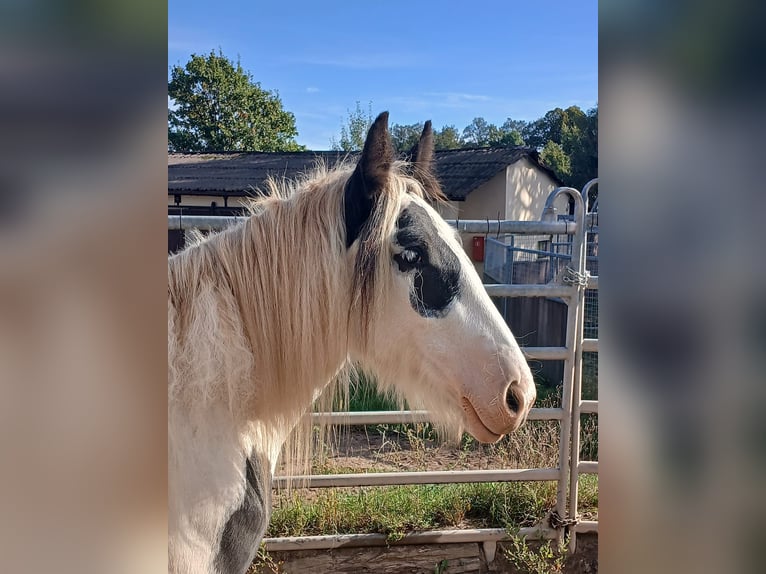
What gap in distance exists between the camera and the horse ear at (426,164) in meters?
1.83

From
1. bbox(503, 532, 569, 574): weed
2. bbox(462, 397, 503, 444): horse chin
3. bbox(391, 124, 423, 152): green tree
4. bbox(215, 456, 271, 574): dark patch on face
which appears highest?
bbox(391, 124, 423, 152): green tree

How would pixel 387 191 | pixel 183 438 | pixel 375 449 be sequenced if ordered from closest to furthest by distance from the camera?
pixel 183 438, pixel 387 191, pixel 375 449

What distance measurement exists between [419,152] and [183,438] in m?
1.24

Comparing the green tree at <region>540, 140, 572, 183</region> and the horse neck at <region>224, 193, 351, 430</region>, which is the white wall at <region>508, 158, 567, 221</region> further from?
the horse neck at <region>224, 193, 351, 430</region>

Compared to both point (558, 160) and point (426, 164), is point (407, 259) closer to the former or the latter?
point (426, 164)

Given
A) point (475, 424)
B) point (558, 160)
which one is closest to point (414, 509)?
point (475, 424)

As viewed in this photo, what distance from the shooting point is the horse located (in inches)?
53.1

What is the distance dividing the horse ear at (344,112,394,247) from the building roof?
9.27 metres

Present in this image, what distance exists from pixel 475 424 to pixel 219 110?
963 inches

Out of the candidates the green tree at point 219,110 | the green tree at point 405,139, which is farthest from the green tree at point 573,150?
the green tree at point 219,110

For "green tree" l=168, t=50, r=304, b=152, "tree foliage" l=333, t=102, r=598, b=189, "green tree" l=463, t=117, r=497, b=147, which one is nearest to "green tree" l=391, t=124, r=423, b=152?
"tree foliage" l=333, t=102, r=598, b=189
